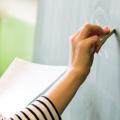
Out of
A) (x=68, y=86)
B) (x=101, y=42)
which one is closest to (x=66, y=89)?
(x=68, y=86)

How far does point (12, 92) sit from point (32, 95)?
8cm

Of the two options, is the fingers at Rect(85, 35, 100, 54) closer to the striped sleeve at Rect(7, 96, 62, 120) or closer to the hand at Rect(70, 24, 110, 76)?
the hand at Rect(70, 24, 110, 76)

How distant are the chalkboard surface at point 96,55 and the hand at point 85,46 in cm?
4

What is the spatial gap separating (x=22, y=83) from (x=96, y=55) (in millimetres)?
232

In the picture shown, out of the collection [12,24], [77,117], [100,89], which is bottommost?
[77,117]

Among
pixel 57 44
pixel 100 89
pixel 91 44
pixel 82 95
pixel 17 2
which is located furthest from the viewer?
pixel 17 2

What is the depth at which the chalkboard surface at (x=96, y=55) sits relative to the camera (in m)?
0.63

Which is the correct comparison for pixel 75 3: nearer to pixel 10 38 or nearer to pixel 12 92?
pixel 12 92

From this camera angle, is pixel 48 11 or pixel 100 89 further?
pixel 48 11

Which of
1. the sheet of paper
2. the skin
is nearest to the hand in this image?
the skin

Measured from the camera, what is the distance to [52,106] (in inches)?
23.7

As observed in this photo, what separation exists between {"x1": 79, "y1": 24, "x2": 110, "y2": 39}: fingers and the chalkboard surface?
0.09 feet

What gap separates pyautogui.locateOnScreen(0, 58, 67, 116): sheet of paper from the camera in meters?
0.78

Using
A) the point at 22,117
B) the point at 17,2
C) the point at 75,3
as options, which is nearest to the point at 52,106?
the point at 22,117
